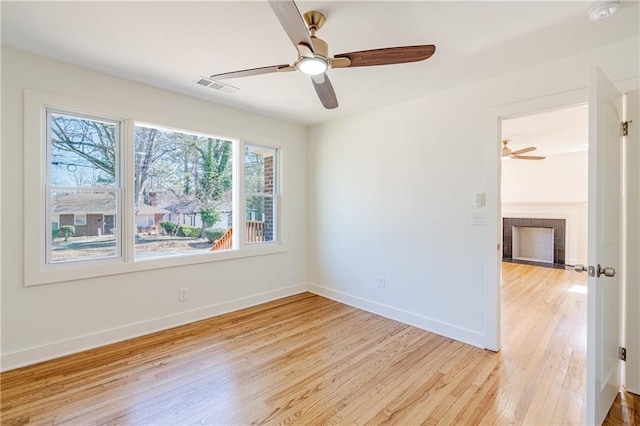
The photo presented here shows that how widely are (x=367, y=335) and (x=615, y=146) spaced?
248cm

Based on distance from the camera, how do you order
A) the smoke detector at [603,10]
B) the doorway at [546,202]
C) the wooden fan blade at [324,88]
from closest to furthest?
the smoke detector at [603,10]
the wooden fan blade at [324,88]
the doorway at [546,202]

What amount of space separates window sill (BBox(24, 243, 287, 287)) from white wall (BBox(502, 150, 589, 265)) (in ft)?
21.9

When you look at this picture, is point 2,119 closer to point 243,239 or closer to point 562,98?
point 243,239

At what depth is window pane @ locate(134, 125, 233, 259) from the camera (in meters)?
3.15

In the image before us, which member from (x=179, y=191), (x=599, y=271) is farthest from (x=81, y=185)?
(x=599, y=271)

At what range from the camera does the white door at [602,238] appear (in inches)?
63.1

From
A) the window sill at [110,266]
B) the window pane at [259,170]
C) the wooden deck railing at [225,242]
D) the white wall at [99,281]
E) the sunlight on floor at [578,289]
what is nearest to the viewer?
the white wall at [99,281]

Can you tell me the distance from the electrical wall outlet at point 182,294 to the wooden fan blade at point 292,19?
2838 millimetres

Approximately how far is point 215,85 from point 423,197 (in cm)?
249

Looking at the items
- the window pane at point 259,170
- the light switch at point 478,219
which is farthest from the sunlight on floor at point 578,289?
the window pane at point 259,170

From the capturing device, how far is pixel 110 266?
2820mm

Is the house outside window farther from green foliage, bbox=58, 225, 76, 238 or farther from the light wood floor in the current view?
the light wood floor

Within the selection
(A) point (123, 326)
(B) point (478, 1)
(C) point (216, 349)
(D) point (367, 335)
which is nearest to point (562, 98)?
(B) point (478, 1)

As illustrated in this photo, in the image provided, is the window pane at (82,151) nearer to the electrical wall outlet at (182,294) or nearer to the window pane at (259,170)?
the electrical wall outlet at (182,294)
